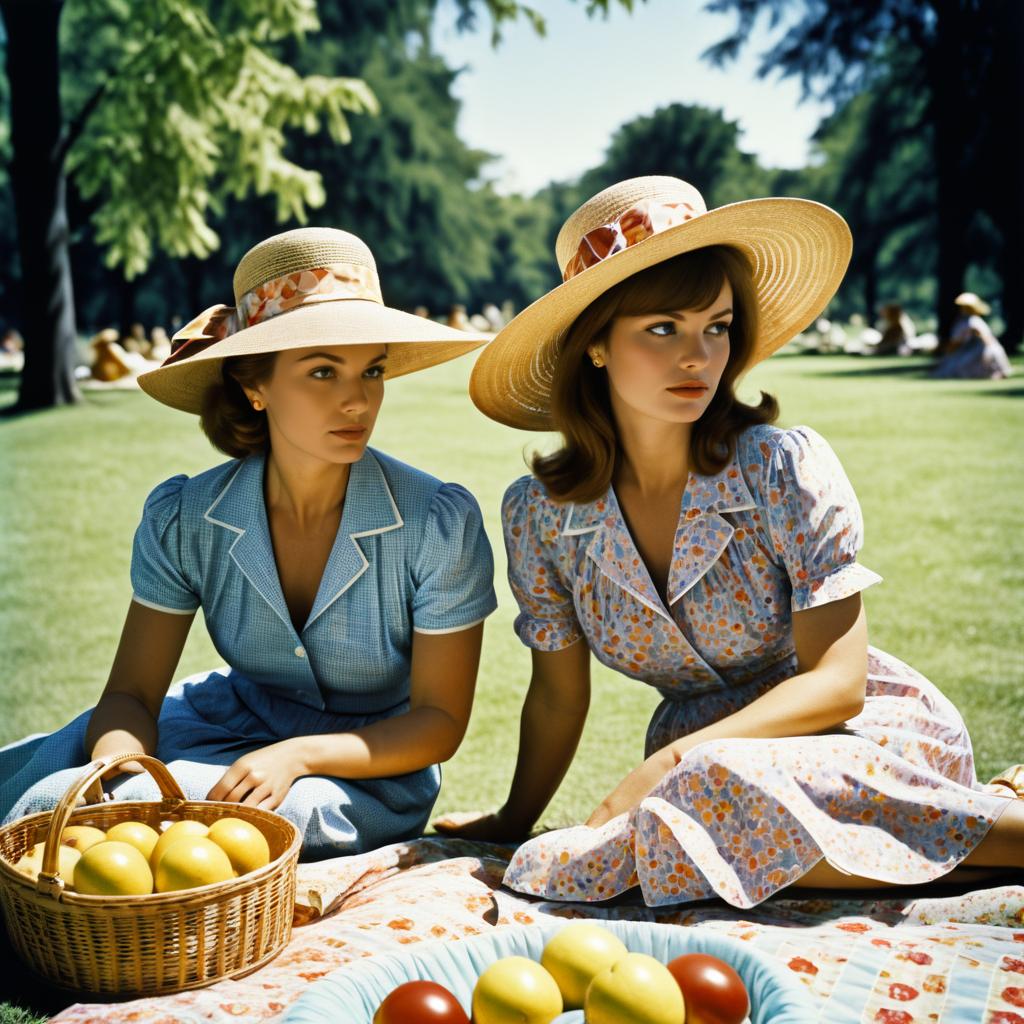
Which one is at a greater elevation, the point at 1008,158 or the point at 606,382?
the point at 1008,158

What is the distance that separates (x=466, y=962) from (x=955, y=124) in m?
31.6

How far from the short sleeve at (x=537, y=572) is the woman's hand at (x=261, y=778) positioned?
75 centimetres

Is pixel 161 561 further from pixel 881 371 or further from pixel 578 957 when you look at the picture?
pixel 881 371

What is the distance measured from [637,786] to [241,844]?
0.94 m

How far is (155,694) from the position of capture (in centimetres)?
316

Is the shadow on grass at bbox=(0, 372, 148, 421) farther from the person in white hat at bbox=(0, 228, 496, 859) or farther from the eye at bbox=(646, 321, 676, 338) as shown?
the eye at bbox=(646, 321, 676, 338)

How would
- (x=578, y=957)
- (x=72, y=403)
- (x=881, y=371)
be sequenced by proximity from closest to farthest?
(x=578, y=957), (x=72, y=403), (x=881, y=371)

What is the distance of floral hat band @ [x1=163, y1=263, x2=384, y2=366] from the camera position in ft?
10.0

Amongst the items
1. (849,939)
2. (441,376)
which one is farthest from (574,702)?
(441,376)

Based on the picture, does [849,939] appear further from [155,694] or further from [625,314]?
[155,694]

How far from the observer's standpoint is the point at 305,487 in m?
3.21

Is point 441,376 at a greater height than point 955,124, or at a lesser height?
lesser

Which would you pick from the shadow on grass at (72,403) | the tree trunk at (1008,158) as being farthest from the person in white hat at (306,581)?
the tree trunk at (1008,158)

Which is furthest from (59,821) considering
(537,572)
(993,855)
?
(993,855)
